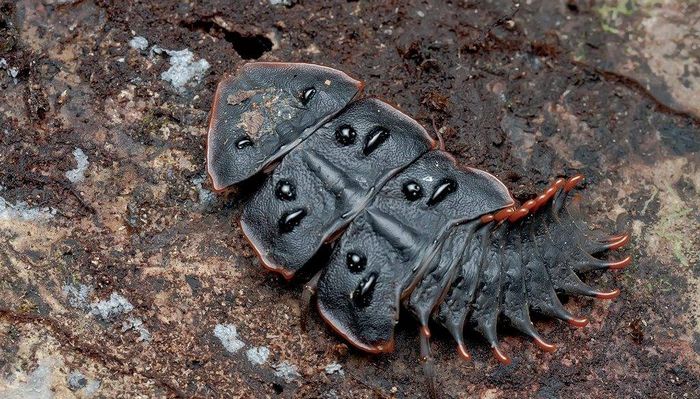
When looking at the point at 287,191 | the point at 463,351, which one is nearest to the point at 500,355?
the point at 463,351

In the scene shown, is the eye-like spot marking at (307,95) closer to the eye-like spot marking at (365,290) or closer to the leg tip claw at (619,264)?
the eye-like spot marking at (365,290)

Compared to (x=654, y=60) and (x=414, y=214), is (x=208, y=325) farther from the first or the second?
(x=654, y=60)

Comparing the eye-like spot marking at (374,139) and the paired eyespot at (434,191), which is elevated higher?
the eye-like spot marking at (374,139)

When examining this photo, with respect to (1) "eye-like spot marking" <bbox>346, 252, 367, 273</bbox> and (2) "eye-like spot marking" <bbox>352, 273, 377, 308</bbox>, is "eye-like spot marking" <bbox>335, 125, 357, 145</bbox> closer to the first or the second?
(1) "eye-like spot marking" <bbox>346, 252, 367, 273</bbox>

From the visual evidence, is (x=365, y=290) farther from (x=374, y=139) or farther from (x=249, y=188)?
(x=249, y=188)

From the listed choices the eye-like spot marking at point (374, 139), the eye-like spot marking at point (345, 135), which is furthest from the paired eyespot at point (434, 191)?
the eye-like spot marking at point (345, 135)

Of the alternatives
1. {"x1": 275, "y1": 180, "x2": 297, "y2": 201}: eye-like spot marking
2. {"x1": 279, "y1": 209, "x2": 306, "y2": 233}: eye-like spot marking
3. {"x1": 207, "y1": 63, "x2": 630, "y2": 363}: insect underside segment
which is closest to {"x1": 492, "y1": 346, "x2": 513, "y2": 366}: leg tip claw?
{"x1": 207, "y1": 63, "x2": 630, "y2": 363}: insect underside segment

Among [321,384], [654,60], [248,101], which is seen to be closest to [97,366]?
[321,384]

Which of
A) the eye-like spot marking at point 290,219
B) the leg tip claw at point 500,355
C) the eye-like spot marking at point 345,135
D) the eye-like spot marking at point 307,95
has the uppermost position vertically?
the eye-like spot marking at point 307,95
